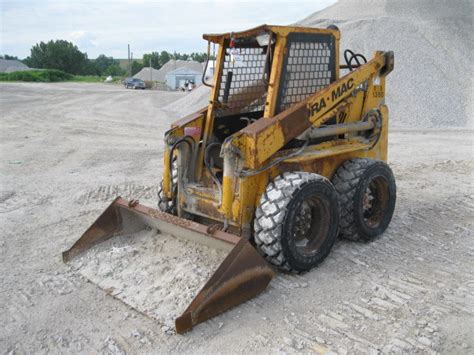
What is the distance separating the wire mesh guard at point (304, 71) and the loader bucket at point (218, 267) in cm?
129

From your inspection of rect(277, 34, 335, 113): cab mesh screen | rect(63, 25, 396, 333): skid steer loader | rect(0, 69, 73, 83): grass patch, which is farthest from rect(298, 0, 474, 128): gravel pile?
rect(0, 69, 73, 83): grass patch

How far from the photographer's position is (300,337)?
325 centimetres

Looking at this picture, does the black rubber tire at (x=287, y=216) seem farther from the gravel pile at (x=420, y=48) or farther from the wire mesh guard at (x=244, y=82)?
the gravel pile at (x=420, y=48)

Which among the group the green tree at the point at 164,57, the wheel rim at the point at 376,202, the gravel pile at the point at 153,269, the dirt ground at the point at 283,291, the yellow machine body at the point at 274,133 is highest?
the green tree at the point at 164,57

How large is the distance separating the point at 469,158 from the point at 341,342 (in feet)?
23.2

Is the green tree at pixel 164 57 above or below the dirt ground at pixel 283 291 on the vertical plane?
above

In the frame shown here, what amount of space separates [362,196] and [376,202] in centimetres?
52

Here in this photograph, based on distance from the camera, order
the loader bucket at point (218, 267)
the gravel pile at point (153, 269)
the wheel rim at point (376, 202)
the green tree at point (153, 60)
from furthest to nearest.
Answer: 1. the green tree at point (153, 60)
2. the wheel rim at point (376, 202)
3. the gravel pile at point (153, 269)
4. the loader bucket at point (218, 267)

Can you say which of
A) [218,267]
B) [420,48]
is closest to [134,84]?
[420,48]

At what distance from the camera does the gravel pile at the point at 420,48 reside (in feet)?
45.9

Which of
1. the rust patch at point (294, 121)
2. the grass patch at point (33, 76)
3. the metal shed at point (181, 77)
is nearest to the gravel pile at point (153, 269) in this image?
the rust patch at point (294, 121)

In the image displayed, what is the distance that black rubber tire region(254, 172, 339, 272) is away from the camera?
12.4 ft

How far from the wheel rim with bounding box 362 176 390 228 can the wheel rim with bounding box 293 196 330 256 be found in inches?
35.6

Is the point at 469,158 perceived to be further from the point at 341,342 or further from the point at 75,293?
the point at 75,293
